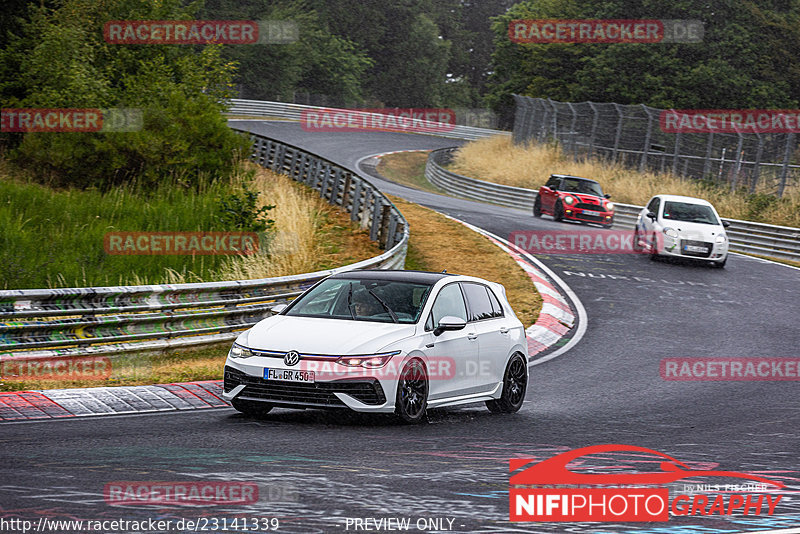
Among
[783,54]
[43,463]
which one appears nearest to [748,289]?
[43,463]

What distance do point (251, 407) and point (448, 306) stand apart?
2.35 metres

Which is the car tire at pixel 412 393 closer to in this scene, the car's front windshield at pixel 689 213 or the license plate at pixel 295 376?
the license plate at pixel 295 376

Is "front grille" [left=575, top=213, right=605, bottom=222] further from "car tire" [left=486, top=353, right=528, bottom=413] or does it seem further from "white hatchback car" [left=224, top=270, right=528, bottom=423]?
"car tire" [left=486, top=353, right=528, bottom=413]

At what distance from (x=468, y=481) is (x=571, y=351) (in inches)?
368

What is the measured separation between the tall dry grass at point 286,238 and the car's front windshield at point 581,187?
8723 mm

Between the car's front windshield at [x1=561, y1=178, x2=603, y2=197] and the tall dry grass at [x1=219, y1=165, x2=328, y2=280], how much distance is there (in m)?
8.72

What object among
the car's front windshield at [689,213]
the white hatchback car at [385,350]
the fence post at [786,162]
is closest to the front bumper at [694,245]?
the car's front windshield at [689,213]

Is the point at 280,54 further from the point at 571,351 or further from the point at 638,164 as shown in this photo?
the point at 571,351

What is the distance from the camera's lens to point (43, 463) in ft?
22.1

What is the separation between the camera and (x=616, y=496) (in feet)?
22.1

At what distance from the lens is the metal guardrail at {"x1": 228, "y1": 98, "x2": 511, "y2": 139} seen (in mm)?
66562

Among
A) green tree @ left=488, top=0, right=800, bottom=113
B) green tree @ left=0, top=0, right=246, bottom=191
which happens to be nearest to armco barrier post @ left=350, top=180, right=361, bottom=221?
green tree @ left=0, top=0, right=246, bottom=191

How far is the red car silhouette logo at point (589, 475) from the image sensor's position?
7199 millimetres

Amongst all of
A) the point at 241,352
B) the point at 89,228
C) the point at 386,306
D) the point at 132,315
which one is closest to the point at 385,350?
the point at 386,306
